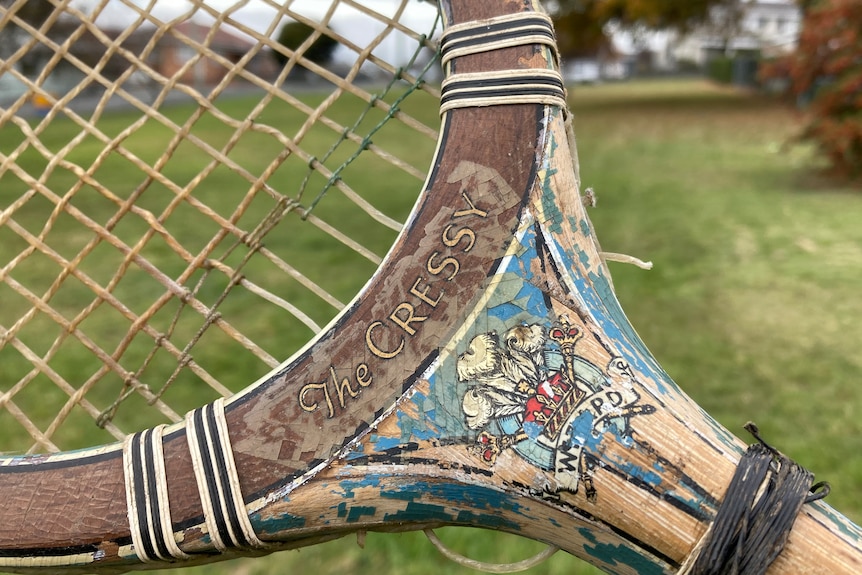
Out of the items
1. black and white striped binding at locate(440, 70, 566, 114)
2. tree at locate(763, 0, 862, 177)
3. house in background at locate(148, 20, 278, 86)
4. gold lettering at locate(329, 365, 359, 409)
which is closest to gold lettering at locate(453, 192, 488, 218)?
black and white striped binding at locate(440, 70, 566, 114)

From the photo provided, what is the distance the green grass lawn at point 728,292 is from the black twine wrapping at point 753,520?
100cm

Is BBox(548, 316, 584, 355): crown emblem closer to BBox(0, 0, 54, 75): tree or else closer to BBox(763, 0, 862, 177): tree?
BBox(763, 0, 862, 177): tree

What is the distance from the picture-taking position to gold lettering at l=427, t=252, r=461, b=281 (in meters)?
0.79

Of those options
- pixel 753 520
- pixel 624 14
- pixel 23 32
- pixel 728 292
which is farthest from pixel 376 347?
pixel 624 14

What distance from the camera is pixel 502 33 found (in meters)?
0.81

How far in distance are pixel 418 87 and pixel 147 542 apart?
26.8 inches

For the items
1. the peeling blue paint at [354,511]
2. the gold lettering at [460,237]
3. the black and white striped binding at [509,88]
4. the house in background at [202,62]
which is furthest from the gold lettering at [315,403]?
the house in background at [202,62]

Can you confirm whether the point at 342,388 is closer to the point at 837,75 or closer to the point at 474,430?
the point at 474,430

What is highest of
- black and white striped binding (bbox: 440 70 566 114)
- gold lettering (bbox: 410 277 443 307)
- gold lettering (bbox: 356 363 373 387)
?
black and white striped binding (bbox: 440 70 566 114)

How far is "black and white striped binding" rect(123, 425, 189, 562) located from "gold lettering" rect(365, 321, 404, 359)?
27 cm

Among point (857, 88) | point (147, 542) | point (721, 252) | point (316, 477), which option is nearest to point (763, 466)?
point (316, 477)

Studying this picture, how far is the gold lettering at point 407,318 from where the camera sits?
78 cm

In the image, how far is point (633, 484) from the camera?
70 centimetres

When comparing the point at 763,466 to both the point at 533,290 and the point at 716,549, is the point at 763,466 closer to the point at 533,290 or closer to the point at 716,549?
the point at 716,549
